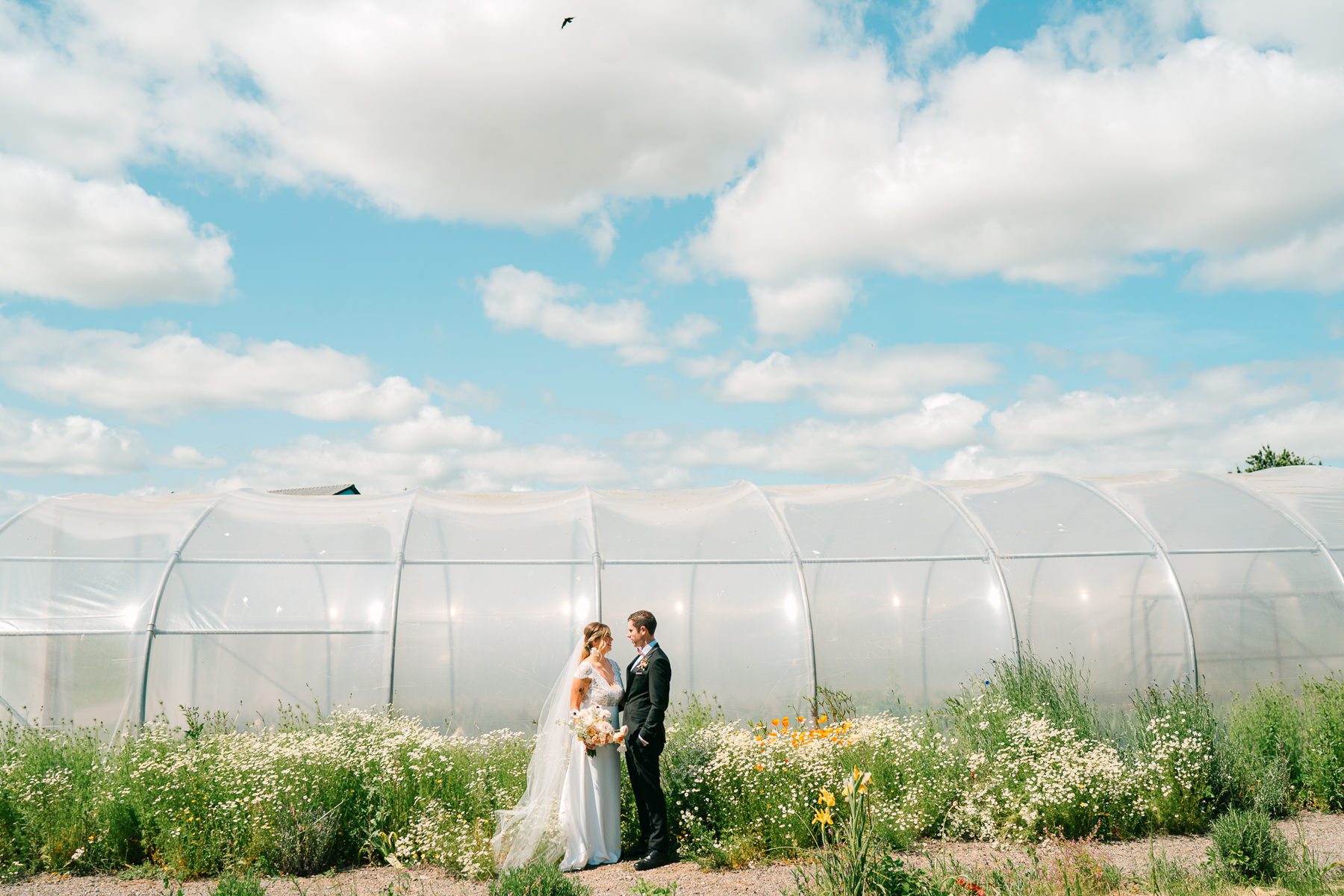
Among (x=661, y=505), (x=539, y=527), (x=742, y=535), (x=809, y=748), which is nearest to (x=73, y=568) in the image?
(x=539, y=527)

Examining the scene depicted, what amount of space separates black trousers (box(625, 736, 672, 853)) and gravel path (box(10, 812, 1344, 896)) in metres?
0.27

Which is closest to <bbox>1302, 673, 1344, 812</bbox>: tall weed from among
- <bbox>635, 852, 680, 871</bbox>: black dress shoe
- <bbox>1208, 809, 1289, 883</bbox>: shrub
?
<bbox>1208, 809, 1289, 883</bbox>: shrub

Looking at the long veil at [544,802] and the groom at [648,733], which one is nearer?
the long veil at [544,802]

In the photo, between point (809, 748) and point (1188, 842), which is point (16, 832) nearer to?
point (809, 748)

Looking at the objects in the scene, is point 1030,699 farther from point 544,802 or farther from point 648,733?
point 544,802

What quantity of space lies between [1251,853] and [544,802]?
222 inches

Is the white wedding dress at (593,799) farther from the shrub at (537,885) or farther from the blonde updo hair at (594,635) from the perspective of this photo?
the shrub at (537,885)

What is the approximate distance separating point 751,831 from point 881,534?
5.54 m

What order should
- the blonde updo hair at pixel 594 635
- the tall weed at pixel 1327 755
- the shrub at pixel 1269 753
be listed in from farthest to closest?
the tall weed at pixel 1327 755, the shrub at pixel 1269 753, the blonde updo hair at pixel 594 635

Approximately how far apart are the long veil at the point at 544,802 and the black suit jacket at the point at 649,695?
1.83ft

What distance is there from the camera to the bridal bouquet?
7.60 metres

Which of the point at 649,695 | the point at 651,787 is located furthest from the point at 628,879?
the point at 649,695

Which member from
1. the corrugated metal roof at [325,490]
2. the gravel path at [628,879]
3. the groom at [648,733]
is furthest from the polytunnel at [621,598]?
the corrugated metal roof at [325,490]

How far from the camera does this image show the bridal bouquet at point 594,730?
7.60m
